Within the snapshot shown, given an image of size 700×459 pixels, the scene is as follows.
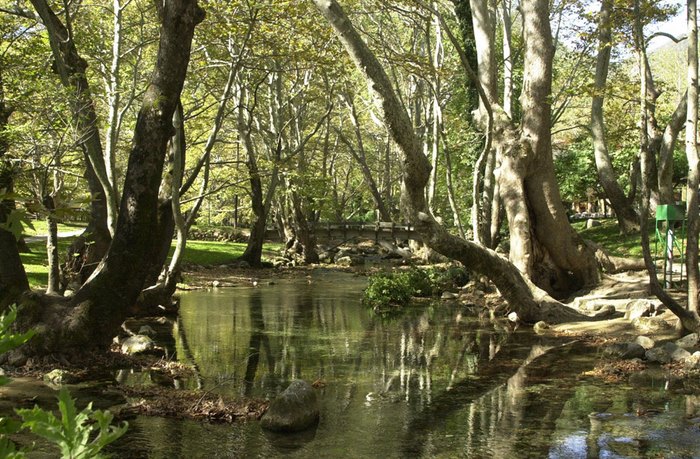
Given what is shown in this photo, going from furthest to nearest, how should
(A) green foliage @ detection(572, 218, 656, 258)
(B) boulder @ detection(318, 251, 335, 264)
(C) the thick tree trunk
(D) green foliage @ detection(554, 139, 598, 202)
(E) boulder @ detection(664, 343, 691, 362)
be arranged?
(B) boulder @ detection(318, 251, 335, 264) < (D) green foliage @ detection(554, 139, 598, 202) < (A) green foliage @ detection(572, 218, 656, 258) < (C) the thick tree trunk < (E) boulder @ detection(664, 343, 691, 362)

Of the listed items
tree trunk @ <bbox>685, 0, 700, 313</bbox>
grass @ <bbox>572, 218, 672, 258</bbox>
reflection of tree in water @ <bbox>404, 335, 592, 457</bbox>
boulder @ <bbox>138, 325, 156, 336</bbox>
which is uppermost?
tree trunk @ <bbox>685, 0, 700, 313</bbox>

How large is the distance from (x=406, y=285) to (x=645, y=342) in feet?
30.9

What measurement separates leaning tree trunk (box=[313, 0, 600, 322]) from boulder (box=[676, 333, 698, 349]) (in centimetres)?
355

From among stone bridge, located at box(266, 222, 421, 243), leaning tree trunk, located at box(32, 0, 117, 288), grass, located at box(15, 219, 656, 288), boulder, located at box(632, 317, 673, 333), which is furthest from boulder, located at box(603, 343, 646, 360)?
stone bridge, located at box(266, 222, 421, 243)

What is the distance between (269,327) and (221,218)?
136 ft

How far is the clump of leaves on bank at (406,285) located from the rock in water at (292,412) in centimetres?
1082

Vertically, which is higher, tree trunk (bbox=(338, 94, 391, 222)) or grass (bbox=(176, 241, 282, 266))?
tree trunk (bbox=(338, 94, 391, 222))

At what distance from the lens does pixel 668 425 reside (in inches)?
312

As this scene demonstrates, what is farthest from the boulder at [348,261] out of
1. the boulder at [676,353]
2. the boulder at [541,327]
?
the boulder at [676,353]

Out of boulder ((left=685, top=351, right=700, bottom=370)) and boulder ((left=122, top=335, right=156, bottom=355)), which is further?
boulder ((left=122, top=335, right=156, bottom=355))

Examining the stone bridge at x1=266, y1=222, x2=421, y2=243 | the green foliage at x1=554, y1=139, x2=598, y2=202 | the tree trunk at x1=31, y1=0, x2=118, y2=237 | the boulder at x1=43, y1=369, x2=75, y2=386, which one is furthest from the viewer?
the stone bridge at x1=266, y1=222, x2=421, y2=243

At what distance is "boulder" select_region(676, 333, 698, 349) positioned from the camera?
11492 millimetres

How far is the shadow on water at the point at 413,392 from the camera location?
7.21m

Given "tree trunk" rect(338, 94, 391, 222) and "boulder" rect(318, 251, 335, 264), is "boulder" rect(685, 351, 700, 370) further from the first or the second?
"boulder" rect(318, 251, 335, 264)
